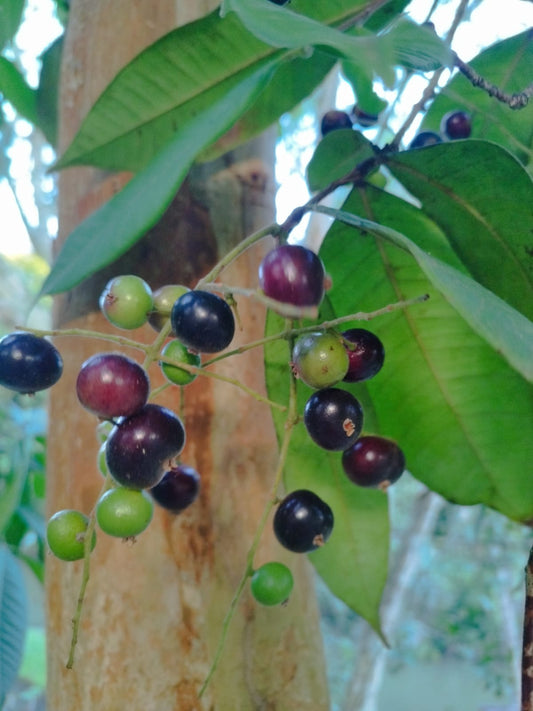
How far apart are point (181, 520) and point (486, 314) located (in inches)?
14.9

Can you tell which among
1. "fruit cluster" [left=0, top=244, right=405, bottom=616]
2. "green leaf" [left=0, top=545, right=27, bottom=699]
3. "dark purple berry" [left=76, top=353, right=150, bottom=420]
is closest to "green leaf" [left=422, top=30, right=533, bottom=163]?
"fruit cluster" [left=0, top=244, right=405, bottom=616]

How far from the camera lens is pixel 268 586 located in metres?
0.51

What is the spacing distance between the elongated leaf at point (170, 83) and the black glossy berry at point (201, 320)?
218 mm

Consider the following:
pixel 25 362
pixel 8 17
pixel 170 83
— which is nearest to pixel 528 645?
pixel 25 362

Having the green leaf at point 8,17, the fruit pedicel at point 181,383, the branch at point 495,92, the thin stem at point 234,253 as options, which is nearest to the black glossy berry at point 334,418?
the fruit pedicel at point 181,383

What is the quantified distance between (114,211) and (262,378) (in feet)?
0.88

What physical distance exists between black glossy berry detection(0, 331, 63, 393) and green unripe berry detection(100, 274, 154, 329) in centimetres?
5

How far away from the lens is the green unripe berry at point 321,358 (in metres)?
0.43

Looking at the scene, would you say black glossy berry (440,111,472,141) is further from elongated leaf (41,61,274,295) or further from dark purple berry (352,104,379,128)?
elongated leaf (41,61,274,295)

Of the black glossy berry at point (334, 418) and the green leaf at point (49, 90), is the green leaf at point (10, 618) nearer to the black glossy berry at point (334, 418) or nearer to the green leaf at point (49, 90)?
the black glossy berry at point (334, 418)

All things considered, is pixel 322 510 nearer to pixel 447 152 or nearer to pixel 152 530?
pixel 152 530

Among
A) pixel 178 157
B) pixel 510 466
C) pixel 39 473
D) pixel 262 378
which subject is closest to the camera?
pixel 178 157

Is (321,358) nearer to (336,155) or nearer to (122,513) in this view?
(122,513)

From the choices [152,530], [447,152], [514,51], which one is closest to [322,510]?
[152,530]
